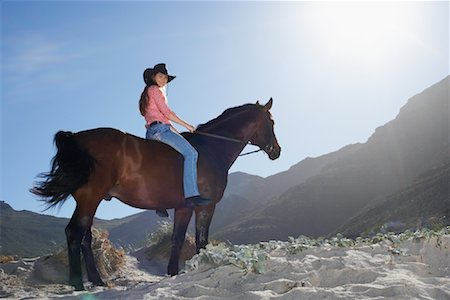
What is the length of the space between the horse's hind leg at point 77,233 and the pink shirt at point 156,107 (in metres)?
1.75

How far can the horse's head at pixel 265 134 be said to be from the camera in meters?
8.90

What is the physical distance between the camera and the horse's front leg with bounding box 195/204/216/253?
7.75 meters

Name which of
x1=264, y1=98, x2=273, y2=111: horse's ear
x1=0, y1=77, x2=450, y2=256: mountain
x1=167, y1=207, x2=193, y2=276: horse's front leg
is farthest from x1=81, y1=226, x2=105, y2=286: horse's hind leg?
x1=0, y1=77, x2=450, y2=256: mountain

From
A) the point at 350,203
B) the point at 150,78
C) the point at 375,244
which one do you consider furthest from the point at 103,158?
the point at 350,203

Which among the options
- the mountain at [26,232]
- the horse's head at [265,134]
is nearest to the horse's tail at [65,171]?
the horse's head at [265,134]

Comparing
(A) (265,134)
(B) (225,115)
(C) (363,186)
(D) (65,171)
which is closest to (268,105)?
(A) (265,134)

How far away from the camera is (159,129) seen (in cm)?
747

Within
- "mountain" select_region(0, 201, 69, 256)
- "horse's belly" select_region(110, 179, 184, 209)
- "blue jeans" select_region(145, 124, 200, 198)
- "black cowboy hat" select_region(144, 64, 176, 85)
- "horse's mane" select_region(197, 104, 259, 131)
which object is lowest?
"horse's belly" select_region(110, 179, 184, 209)

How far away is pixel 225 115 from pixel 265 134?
34.0 inches

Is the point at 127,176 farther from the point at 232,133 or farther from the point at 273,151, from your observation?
the point at 273,151

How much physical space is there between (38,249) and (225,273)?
4710 centimetres

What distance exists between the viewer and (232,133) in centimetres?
859

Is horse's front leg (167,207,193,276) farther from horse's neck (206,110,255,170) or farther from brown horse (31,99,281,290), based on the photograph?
horse's neck (206,110,255,170)

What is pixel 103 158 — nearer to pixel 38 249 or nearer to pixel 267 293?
pixel 267 293
